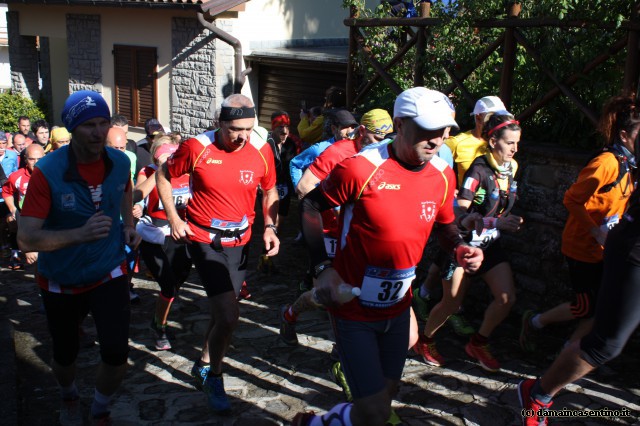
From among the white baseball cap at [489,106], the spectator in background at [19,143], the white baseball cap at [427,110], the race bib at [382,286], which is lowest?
the spectator in background at [19,143]

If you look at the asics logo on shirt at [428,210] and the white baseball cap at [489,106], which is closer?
the asics logo on shirt at [428,210]

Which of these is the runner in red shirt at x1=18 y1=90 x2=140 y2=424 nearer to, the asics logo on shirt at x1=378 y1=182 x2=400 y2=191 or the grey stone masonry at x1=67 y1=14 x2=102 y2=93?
the asics logo on shirt at x1=378 y1=182 x2=400 y2=191

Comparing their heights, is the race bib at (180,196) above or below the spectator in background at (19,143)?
above


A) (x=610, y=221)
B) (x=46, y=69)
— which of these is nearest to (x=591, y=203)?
(x=610, y=221)

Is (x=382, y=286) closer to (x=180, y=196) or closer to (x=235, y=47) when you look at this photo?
(x=180, y=196)

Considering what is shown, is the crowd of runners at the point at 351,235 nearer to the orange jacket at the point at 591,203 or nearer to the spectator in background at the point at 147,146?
the orange jacket at the point at 591,203

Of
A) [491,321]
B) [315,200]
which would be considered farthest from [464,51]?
[315,200]

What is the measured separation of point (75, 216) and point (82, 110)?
0.59m

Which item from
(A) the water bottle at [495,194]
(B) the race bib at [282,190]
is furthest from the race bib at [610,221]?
(B) the race bib at [282,190]

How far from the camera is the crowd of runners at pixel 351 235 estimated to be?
10.6ft

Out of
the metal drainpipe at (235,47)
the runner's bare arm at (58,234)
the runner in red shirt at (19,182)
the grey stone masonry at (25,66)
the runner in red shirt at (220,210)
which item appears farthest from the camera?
the grey stone masonry at (25,66)

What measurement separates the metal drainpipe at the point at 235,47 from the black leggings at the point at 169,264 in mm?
8803

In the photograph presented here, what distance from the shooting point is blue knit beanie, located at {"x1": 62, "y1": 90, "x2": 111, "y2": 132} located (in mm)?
3863

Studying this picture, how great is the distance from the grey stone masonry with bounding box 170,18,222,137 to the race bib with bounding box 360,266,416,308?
1149 cm
